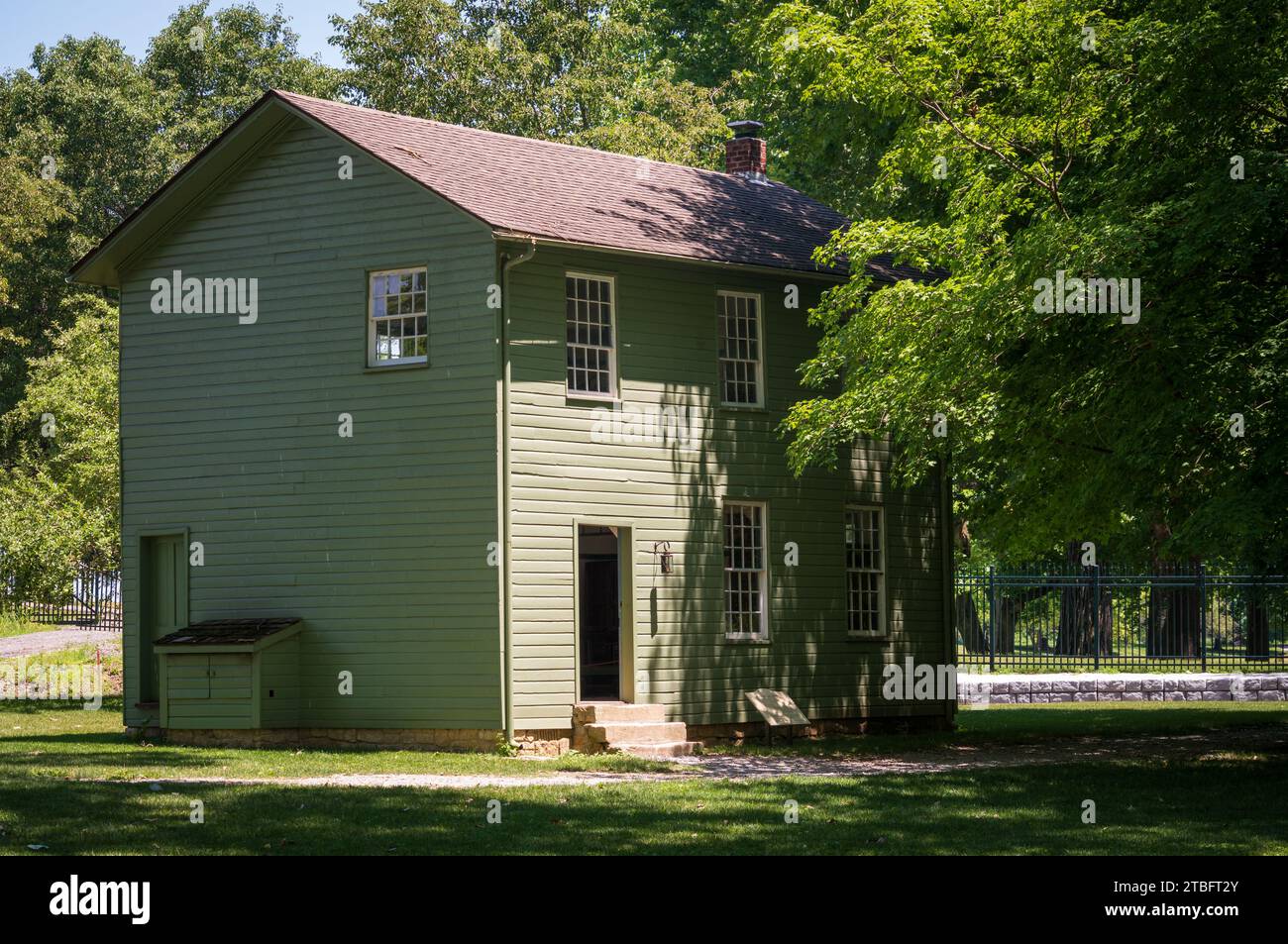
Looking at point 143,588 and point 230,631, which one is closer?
point 230,631

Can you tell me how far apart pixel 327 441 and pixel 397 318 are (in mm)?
1888

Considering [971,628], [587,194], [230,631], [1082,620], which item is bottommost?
[971,628]

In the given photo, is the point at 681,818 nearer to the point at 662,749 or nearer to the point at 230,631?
the point at 662,749

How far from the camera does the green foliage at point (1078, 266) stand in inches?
634

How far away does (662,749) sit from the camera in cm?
2070

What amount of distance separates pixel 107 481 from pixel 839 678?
79.1ft

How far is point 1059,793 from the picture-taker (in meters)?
15.6

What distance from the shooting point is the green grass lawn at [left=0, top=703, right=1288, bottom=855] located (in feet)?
38.6

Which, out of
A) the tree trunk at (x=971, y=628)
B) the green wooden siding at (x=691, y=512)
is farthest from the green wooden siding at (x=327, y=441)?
the tree trunk at (x=971, y=628)

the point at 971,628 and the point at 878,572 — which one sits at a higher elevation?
the point at 878,572

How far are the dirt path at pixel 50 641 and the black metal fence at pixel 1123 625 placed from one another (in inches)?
708

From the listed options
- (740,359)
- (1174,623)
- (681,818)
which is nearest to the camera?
(681,818)

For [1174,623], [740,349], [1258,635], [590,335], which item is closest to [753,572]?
[740,349]

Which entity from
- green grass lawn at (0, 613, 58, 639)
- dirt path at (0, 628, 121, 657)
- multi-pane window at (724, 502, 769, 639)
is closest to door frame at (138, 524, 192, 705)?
multi-pane window at (724, 502, 769, 639)
